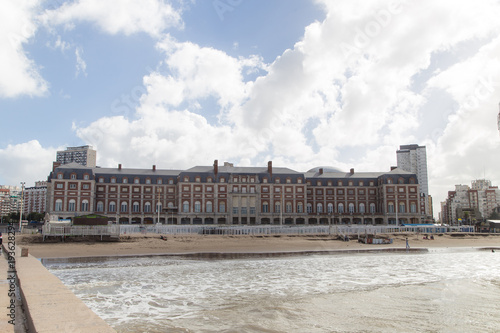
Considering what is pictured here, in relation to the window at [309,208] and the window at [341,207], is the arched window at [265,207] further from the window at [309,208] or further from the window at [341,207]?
the window at [341,207]

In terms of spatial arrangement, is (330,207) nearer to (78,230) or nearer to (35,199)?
(78,230)

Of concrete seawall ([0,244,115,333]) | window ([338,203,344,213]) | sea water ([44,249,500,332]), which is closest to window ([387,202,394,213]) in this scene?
window ([338,203,344,213])

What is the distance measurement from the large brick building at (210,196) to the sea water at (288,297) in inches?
2185

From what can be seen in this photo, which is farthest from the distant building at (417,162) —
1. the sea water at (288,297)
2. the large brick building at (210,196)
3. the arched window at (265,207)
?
the sea water at (288,297)

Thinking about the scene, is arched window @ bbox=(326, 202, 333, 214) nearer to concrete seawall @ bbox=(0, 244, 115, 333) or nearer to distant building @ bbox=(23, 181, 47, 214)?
concrete seawall @ bbox=(0, 244, 115, 333)

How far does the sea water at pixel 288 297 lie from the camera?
10312 millimetres

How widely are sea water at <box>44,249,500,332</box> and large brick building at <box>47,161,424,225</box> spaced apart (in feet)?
182

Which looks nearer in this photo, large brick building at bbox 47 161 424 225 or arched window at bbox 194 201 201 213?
large brick building at bbox 47 161 424 225

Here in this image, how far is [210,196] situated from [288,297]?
6690 centimetres

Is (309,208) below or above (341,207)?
below

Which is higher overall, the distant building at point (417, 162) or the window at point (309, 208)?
the distant building at point (417, 162)

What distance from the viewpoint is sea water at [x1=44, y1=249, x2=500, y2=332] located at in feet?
33.8

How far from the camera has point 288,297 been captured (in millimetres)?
13992

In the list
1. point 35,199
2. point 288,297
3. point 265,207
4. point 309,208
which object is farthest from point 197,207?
point 35,199
